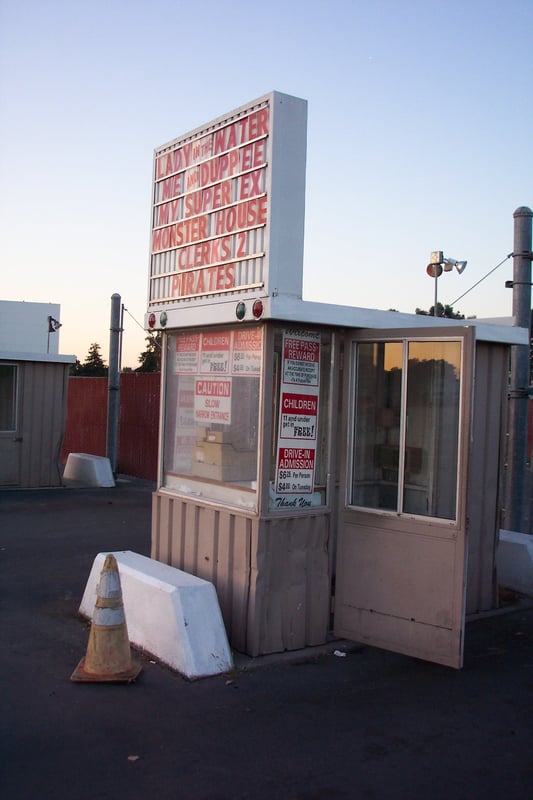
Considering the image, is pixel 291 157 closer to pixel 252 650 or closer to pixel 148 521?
pixel 252 650

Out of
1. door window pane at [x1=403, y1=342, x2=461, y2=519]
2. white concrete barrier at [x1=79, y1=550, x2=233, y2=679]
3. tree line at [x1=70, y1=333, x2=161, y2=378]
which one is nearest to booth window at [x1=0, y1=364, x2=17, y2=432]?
white concrete barrier at [x1=79, y1=550, x2=233, y2=679]

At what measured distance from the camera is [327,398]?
6.91 metres

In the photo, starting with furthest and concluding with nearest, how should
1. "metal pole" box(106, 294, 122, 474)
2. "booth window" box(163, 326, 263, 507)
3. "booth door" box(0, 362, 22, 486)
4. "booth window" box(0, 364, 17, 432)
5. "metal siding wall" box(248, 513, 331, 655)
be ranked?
1. "metal pole" box(106, 294, 122, 474)
2. "booth window" box(0, 364, 17, 432)
3. "booth door" box(0, 362, 22, 486)
4. "booth window" box(163, 326, 263, 507)
5. "metal siding wall" box(248, 513, 331, 655)

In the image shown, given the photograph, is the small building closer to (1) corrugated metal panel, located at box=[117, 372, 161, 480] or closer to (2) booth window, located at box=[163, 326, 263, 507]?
(1) corrugated metal panel, located at box=[117, 372, 161, 480]

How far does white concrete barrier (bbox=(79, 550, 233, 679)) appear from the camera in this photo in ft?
19.1

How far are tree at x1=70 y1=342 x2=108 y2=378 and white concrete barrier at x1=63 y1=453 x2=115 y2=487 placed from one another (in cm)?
2850

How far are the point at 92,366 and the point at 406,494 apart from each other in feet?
149

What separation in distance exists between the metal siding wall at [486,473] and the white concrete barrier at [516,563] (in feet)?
1.79

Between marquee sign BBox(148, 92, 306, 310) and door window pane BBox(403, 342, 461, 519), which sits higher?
marquee sign BBox(148, 92, 306, 310)

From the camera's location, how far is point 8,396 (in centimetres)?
1608

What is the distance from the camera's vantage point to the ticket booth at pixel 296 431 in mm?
6238

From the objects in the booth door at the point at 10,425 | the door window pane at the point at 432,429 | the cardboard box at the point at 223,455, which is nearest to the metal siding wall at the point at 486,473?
the door window pane at the point at 432,429

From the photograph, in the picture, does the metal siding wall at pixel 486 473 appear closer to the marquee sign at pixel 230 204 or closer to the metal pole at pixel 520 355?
the metal pole at pixel 520 355

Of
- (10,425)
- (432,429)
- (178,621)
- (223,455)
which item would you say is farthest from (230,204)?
(10,425)
